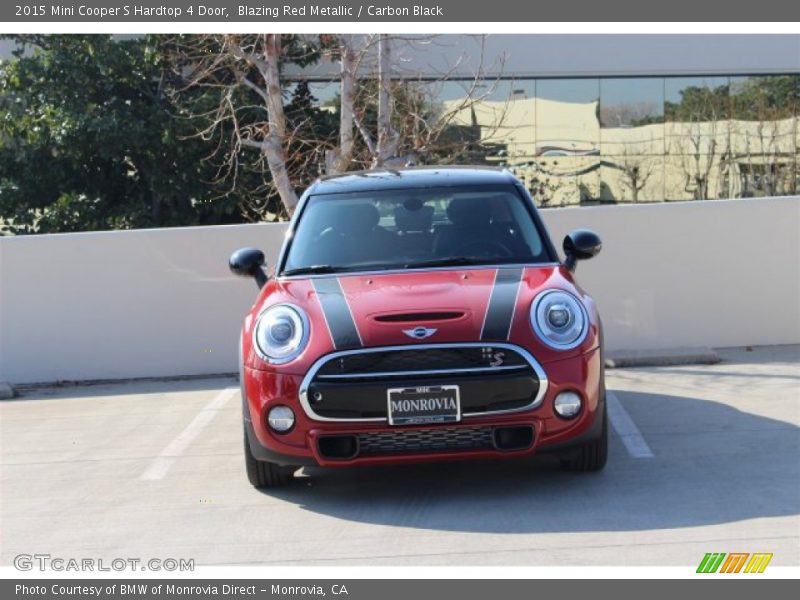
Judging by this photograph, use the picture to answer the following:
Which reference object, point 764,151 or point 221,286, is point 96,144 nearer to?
point 221,286

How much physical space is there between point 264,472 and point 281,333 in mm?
815

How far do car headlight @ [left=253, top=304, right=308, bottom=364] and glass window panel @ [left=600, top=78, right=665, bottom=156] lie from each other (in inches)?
582

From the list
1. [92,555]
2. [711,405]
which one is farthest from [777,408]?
[92,555]

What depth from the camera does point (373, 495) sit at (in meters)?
6.18

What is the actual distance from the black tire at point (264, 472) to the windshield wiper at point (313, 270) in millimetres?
1070

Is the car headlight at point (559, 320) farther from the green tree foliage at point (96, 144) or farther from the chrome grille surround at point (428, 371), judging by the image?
the green tree foliage at point (96, 144)

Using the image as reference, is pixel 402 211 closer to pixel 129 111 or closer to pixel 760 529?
pixel 760 529

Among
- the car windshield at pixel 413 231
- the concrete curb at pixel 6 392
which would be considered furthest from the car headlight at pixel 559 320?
the concrete curb at pixel 6 392

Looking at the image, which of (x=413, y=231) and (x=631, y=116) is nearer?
(x=413, y=231)

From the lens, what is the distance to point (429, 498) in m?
6.04

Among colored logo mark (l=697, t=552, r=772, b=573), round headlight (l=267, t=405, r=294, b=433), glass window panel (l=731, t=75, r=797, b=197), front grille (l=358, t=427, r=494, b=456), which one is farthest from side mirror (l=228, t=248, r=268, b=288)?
glass window panel (l=731, t=75, r=797, b=197)

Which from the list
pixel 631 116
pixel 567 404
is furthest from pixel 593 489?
pixel 631 116

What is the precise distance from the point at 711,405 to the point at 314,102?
1114 cm

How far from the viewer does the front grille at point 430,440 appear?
574 cm
